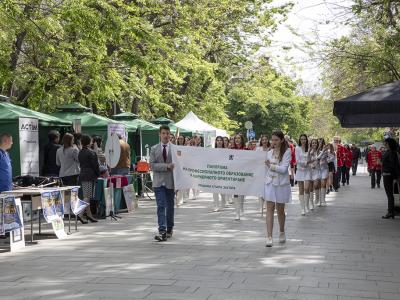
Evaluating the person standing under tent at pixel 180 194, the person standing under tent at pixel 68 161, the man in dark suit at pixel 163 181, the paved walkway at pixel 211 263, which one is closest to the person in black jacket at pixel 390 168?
the paved walkway at pixel 211 263

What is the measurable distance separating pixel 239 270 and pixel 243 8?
21.0m

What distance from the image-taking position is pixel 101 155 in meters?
15.0

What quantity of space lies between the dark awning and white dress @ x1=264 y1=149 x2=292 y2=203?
10.5 feet

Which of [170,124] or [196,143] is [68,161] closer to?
[196,143]

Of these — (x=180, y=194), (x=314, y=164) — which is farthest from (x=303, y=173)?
(x=180, y=194)

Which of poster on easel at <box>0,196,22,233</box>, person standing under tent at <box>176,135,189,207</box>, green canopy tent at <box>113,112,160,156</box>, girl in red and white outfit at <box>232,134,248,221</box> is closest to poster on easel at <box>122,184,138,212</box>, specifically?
person standing under tent at <box>176,135,189,207</box>

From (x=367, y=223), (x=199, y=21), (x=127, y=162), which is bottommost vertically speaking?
(x=367, y=223)

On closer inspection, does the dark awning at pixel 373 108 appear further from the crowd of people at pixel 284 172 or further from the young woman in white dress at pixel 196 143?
the young woman in white dress at pixel 196 143

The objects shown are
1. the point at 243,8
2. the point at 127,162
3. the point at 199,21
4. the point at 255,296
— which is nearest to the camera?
Result: the point at 255,296

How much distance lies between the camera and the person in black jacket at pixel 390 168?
47.5ft

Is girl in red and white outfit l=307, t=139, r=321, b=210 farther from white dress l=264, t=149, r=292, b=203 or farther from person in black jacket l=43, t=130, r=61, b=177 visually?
person in black jacket l=43, t=130, r=61, b=177

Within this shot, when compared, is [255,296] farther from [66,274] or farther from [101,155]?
[101,155]

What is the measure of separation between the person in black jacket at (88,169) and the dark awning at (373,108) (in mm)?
5090

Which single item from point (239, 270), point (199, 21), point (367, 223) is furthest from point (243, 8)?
point (239, 270)
